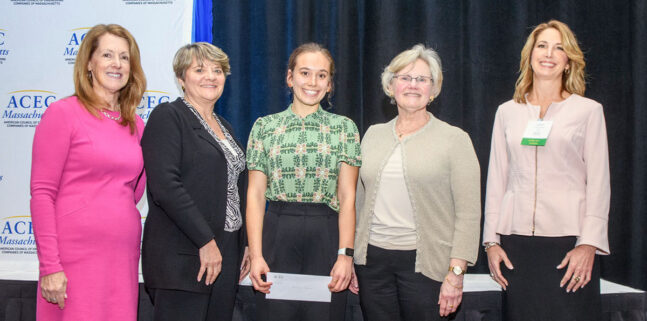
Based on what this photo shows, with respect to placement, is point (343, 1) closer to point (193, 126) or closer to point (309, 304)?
point (193, 126)

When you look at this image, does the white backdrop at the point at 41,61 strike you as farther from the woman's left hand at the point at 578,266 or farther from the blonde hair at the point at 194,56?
the woman's left hand at the point at 578,266

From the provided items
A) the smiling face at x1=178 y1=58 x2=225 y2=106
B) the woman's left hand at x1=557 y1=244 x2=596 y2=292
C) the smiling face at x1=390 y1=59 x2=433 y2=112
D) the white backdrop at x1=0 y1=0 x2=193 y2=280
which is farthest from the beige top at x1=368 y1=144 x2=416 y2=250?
the white backdrop at x1=0 y1=0 x2=193 y2=280

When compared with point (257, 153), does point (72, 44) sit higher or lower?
higher

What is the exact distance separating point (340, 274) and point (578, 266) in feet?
3.31

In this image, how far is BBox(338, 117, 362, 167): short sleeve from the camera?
1.89m

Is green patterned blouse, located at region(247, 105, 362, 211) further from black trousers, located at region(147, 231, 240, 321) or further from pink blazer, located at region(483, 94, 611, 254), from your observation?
pink blazer, located at region(483, 94, 611, 254)

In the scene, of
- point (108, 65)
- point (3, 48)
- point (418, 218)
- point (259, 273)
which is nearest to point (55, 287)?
point (259, 273)

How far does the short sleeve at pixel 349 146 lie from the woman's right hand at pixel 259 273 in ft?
1.68

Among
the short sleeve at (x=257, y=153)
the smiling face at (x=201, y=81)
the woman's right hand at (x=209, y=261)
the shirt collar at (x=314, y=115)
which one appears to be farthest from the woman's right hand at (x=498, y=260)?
the smiling face at (x=201, y=81)

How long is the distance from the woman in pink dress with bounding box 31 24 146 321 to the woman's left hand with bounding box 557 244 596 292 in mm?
1797

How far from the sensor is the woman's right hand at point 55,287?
1661mm

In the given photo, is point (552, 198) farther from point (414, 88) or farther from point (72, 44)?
point (72, 44)

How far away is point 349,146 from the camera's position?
191 centimetres

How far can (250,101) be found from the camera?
11.8 ft
